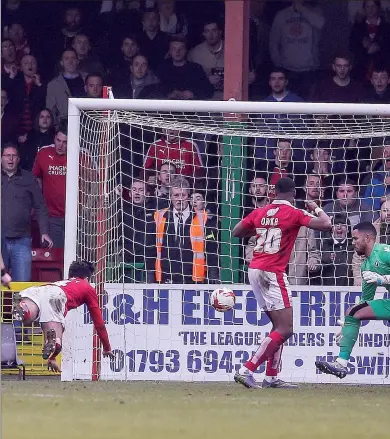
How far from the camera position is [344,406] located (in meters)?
9.34

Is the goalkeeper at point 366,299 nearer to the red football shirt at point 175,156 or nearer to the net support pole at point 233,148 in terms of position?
the net support pole at point 233,148

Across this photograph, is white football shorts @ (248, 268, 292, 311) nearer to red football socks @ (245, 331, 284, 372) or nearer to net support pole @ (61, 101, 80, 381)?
red football socks @ (245, 331, 284, 372)

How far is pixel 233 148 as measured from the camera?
13.4 m

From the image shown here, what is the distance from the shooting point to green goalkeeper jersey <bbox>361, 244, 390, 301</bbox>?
1130 cm

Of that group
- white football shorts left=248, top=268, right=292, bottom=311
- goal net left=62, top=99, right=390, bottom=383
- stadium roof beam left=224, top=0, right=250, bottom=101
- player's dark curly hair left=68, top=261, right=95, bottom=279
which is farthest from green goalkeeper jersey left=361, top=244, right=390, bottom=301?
stadium roof beam left=224, top=0, right=250, bottom=101

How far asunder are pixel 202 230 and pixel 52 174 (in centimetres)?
267

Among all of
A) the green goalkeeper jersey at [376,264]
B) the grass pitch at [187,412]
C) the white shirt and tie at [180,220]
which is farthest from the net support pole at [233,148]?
the grass pitch at [187,412]

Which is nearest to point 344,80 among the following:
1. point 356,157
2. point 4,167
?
point 356,157

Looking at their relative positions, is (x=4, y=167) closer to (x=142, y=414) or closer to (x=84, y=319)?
(x=84, y=319)

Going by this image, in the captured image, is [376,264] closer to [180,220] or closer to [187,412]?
[180,220]

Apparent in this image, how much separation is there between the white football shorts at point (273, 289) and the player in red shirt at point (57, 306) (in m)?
1.61

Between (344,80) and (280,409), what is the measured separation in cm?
717

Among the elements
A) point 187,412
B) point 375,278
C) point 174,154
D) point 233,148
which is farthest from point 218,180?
point 187,412

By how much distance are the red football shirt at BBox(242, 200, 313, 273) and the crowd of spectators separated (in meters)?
1.62
